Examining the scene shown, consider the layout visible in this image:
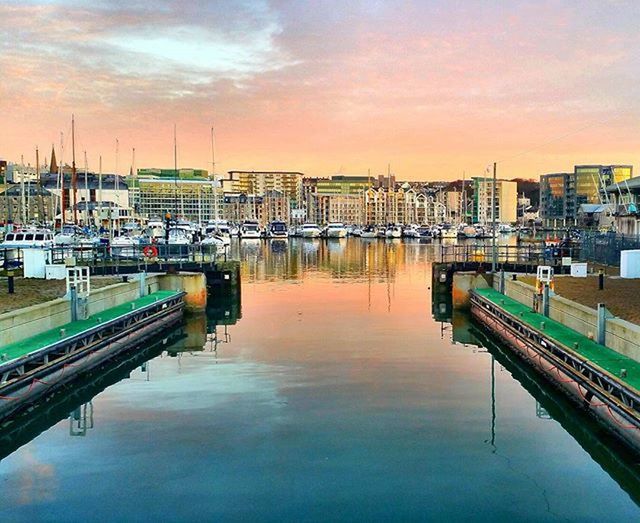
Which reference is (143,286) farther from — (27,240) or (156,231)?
(156,231)

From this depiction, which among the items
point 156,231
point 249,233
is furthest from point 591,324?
point 249,233

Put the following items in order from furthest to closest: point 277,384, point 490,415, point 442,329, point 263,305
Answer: point 263,305, point 442,329, point 277,384, point 490,415

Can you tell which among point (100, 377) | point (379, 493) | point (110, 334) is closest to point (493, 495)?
point (379, 493)

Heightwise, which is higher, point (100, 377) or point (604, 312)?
point (604, 312)

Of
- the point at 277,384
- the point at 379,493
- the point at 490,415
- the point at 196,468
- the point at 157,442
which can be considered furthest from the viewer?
the point at 277,384

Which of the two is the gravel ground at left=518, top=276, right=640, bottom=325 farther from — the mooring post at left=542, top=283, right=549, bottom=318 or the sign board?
the mooring post at left=542, top=283, right=549, bottom=318

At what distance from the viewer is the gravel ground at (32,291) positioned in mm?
28089

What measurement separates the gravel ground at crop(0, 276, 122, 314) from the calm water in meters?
5.80

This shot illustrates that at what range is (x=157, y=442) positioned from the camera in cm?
1652

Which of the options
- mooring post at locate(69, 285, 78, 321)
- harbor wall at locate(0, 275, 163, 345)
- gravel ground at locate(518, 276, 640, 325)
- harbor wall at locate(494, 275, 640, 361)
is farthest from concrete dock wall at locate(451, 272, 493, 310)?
mooring post at locate(69, 285, 78, 321)

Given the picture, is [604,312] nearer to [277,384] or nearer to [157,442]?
[277,384]

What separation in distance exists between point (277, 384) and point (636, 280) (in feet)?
73.5

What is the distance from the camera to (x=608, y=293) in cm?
3008

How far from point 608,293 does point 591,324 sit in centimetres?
970
